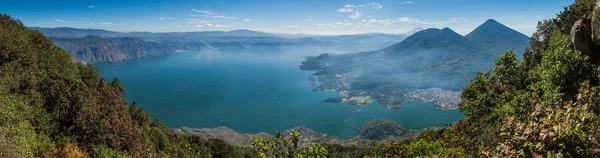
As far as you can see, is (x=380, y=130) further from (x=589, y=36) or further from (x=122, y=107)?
(x=589, y=36)

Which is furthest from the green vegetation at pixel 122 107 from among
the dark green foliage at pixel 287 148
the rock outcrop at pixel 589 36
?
the rock outcrop at pixel 589 36

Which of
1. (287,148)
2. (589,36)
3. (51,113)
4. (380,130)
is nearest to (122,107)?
(51,113)

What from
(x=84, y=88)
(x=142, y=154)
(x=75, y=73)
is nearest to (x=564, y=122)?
(x=142, y=154)

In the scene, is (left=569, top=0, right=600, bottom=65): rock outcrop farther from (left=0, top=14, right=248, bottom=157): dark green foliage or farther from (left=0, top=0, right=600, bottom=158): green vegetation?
(left=0, top=14, right=248, bottom=157): dark green foliage

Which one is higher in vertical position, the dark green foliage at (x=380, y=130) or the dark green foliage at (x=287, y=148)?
the dark green foliage at (x=287, y=148)

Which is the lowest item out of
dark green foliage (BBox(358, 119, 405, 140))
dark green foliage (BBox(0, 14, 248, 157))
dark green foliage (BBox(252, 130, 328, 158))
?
dark green foliage (BBox(358, 119, 405, 140))

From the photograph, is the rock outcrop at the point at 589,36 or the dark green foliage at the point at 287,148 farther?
the rock outcrop at the point at 589,36

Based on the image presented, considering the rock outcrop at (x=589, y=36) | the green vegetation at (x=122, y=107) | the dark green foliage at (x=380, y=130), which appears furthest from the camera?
the dark green foliage at (x=380, y=130)

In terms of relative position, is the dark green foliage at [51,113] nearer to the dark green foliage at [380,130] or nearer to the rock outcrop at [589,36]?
the rock outcrop at [589,36]

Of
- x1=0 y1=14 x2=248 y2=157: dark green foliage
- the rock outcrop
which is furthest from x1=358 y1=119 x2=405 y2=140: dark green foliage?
the rock outcrop

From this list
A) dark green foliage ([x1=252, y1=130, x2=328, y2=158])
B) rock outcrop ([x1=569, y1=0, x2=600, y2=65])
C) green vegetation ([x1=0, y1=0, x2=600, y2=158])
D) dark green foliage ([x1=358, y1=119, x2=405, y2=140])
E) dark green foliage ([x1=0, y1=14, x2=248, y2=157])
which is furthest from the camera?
dark green foliage ([x1=358, y1=119, x2=405, y2=140])

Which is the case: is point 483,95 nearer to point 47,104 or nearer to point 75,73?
point 47,104
